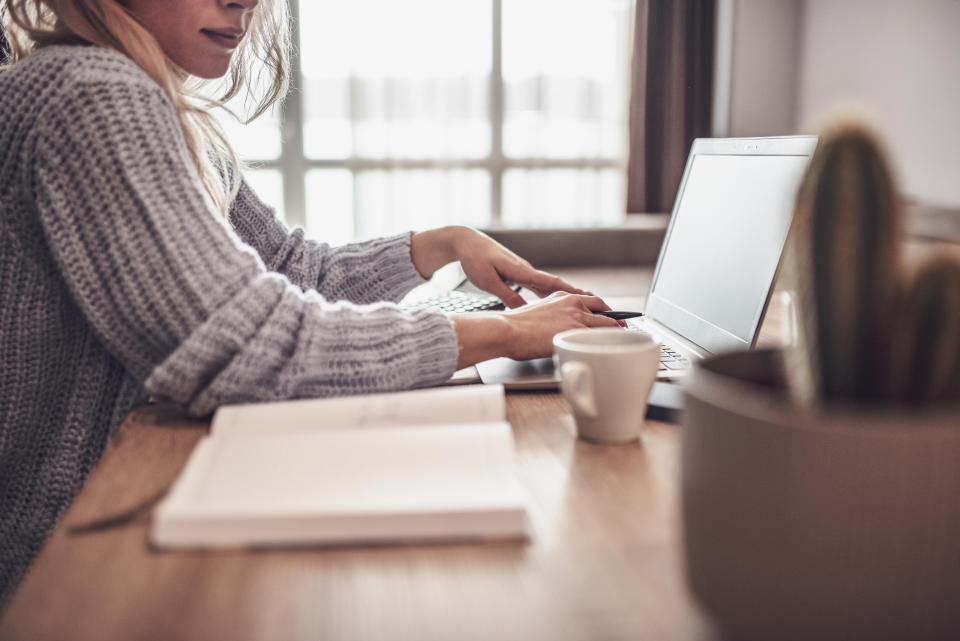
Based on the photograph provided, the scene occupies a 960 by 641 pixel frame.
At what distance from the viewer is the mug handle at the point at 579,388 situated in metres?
0.58

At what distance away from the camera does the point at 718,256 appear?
939mm

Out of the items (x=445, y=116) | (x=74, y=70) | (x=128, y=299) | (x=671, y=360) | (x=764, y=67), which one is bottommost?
(x=671, y=360)

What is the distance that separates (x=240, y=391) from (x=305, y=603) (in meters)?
0.29

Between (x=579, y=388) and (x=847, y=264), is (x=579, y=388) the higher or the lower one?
the lower one

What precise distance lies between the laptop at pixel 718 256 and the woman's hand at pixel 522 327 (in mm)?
32

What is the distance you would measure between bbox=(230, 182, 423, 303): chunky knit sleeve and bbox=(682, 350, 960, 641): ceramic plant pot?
2.90 ft

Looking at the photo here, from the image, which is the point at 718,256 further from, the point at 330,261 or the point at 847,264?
the point at 847,264

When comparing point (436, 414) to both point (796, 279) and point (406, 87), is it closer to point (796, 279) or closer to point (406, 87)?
point (796, 279)

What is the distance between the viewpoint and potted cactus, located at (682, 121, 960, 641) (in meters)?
0.29

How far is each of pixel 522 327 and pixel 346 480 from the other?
36 cm

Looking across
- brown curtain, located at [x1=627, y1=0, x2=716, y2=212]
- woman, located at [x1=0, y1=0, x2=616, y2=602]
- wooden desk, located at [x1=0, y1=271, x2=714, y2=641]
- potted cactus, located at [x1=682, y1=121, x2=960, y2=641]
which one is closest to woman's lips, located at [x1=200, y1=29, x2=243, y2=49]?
woman, located at [x1=0, y1=0, x2=616, y2=602]

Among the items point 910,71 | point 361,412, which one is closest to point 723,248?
point 361,412

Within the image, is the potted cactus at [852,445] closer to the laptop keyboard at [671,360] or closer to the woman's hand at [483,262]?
the laptop keyboard at [671,360]

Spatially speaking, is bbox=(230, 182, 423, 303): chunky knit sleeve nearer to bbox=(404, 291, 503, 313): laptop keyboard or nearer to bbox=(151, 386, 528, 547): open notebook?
bbox=(404, 291, 503, 313): laptop keyboard
